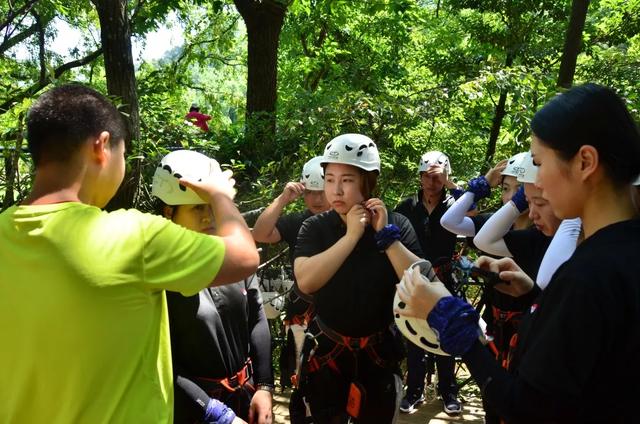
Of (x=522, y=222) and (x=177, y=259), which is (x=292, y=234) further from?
(x=177, y=259)

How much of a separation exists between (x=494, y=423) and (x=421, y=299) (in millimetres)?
1897

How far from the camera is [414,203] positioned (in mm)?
6055

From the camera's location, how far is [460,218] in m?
4.77

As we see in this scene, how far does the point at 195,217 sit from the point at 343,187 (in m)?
1.06

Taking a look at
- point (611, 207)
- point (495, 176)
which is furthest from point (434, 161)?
point (611, 207)

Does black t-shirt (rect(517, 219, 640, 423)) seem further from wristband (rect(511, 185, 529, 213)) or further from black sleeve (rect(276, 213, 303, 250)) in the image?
black sleeve (rect(276, 213, 303, 250))

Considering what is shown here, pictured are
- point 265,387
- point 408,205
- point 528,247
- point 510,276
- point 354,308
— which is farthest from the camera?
point 408,205

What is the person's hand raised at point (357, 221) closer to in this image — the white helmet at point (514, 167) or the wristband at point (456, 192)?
the white helmet at point (514, 167)

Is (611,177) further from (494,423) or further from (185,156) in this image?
(494,423)

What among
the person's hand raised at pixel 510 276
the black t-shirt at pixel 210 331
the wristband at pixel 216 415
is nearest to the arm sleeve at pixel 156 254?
the black t-shirt at pixel 210 331

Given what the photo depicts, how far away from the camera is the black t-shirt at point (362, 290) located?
3.30 meters

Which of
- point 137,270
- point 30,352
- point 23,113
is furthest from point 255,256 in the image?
point 23,113

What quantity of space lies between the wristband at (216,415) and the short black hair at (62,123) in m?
1.43

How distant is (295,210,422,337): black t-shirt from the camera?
3.30 metres
